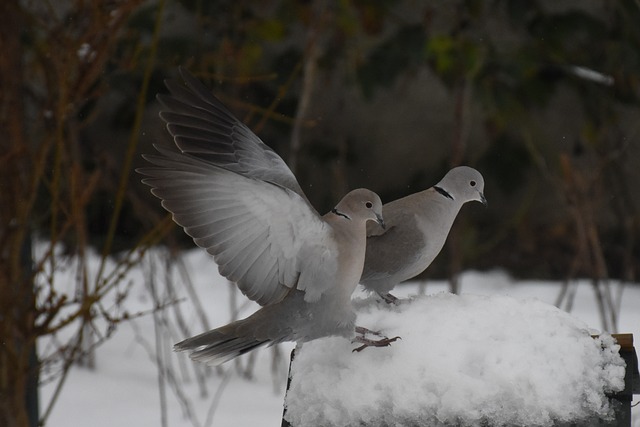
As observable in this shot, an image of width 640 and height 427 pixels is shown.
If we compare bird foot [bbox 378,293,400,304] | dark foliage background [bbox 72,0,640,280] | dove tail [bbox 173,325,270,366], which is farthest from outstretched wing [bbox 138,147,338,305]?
dark foliage background [bbox 72,0,640,280]

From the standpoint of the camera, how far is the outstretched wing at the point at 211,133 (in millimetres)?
1714

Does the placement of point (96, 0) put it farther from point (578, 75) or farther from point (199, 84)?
point (578, 75)

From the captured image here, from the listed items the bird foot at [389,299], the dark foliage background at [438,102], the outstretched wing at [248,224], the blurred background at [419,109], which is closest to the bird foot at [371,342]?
the outstretched wing at [248,224]

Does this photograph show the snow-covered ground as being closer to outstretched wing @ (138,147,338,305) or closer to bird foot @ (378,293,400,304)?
bird foot @ (378,293,400,304)

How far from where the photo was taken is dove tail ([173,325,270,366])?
172cm

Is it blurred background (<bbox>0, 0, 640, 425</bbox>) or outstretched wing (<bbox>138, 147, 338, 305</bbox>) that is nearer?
outstretched wing (<bbox>138, 147, 338, 305</bbox>)

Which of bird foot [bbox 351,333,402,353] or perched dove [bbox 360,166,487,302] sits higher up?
perched dove [bbox 360,166,487,302]

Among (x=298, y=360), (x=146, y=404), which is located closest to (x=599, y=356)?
(x=298, y=360)

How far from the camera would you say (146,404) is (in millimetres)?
4066

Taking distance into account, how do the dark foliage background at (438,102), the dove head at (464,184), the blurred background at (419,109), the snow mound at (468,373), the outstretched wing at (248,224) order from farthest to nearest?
the dark foliage background at (438,102) < the blurred background at (419,109) < the dove head at (464,184) < the outstretched wing at (248,224) < the snow mound at (468,373)

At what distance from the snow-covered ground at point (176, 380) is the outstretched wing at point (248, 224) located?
1874 mm

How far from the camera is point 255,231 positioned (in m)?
1.64

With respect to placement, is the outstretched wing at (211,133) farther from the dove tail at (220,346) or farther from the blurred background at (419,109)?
the blurred background at (419,109)

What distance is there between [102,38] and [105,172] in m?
1.56
